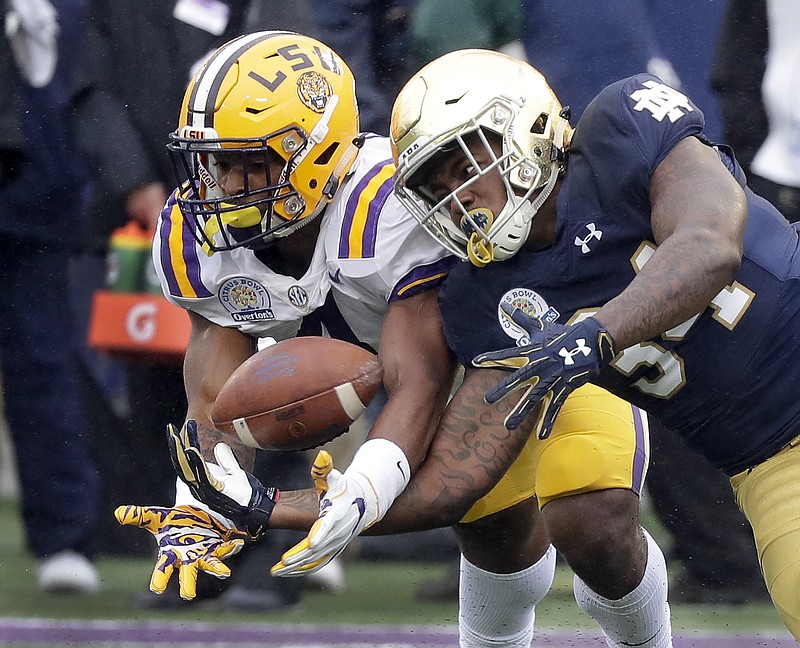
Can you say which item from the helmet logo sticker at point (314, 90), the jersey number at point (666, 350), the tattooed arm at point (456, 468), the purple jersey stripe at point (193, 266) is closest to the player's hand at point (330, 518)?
the tattooed arm at point (456, 468)

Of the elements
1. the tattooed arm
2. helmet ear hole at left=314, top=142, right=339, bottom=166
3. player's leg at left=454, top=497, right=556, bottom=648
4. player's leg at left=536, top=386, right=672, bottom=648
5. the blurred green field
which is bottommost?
the blurred green field

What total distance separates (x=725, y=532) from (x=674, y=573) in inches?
8.0

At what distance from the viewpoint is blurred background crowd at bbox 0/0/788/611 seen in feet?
15.1

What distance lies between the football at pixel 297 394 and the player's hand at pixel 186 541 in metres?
0.18

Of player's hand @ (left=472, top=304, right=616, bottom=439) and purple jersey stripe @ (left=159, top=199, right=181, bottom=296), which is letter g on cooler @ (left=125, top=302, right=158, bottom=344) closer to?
purple jersey stripe @ (left=159, top=199, right=181, bottom=296)

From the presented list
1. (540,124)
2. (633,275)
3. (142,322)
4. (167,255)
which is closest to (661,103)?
(540,124)

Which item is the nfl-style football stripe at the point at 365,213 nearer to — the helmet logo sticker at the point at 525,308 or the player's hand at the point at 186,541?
the helmet logo sticker at the point at 525,308

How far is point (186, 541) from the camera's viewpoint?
9.71 ft

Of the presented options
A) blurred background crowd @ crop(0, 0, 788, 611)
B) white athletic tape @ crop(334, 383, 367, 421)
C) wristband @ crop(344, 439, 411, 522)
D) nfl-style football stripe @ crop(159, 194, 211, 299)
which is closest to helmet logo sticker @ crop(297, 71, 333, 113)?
nfl-style football stripe @ crop(159, 194, 211, 299)

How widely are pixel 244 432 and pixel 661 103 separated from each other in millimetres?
1045

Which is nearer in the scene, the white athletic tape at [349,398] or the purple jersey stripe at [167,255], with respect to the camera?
the white athletic tape at [349,398]

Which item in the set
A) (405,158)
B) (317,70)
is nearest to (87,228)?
(317,70)

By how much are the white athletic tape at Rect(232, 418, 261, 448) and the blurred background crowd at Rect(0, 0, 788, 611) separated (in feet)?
5.85

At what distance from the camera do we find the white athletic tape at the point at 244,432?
3.00 m
